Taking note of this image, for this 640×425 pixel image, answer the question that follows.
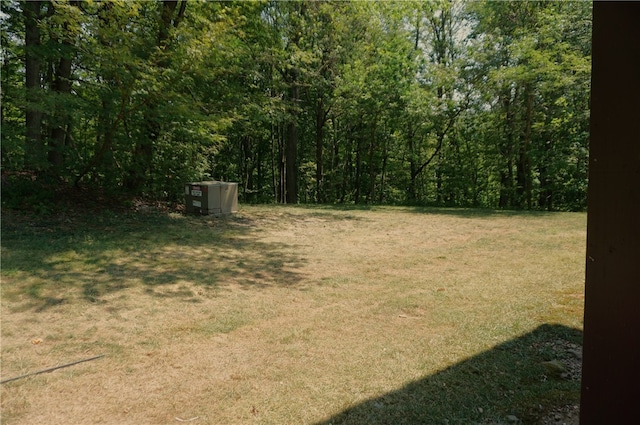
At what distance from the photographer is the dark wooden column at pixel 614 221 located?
1.25 m

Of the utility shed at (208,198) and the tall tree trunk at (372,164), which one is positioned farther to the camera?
the tall tree trunk at (372,164)

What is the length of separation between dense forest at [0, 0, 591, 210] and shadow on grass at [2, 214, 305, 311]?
1.74 meters

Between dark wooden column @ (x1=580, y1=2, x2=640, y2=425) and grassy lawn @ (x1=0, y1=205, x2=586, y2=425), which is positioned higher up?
dark wooden column @ (x1=580, y1=2, x2=640, y2=425)

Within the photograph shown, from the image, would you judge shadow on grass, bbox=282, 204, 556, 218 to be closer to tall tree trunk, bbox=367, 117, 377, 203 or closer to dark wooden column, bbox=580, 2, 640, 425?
tall tree trunk, bbox=367, 117, 377, 203

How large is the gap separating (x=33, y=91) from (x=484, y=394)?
290 inches

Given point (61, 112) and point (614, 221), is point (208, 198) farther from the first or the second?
point (614, 221)

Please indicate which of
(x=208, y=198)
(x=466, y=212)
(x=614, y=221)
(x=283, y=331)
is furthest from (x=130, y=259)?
(x=466, y=212)

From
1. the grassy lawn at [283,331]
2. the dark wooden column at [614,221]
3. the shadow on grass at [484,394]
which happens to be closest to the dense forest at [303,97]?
the grassy lawn at [283,331]

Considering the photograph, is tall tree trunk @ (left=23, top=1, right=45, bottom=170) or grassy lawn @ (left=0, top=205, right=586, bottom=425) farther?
tall tree trunk @ (left=23, top=1, right=45, bottom=170)

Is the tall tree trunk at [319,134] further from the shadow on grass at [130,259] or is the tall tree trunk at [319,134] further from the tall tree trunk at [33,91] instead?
the tall tree trunk at [33,91]

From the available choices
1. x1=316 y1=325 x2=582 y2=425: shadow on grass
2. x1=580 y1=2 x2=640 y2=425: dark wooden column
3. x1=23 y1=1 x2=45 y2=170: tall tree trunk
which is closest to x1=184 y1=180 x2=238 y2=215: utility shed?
x1=23 y1=1 x2=45 y2=170: tall tree trunk

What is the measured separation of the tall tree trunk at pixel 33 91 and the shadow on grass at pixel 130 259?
1.15 meters

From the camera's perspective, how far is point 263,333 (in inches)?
114

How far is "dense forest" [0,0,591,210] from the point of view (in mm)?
6816
